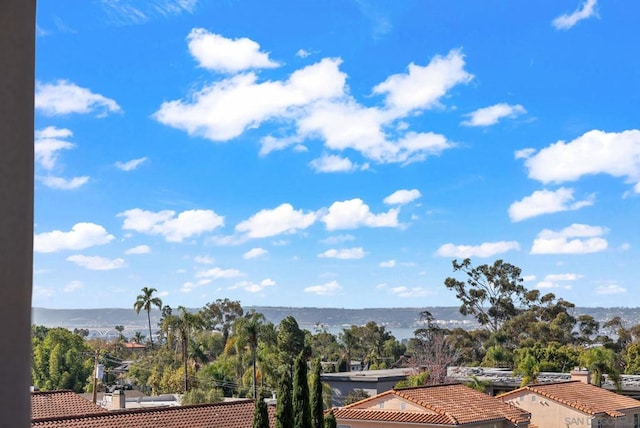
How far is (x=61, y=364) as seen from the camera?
223 feet

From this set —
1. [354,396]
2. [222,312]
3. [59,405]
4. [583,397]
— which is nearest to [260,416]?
[59,405]

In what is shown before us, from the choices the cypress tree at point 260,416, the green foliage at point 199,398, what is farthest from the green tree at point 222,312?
the cypress tree at point 260,416

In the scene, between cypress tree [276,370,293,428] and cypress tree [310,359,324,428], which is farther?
cypress tree [310,359,324,428]

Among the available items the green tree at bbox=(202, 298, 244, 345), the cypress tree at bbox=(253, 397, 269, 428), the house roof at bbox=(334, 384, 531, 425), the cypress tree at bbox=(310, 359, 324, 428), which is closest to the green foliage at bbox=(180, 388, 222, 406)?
the house roof at bbox=(334, 384, 531, 425)

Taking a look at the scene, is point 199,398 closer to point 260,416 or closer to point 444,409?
point 444,409

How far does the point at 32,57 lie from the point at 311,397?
1795 centimetres

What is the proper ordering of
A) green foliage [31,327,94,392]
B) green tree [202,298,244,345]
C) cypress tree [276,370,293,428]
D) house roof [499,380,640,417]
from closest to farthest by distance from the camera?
cypress tree [276,370,293,428] < house roof [499,380,640,417] < green foliage [31,327,94,392] < green tree [202,298,244,345]

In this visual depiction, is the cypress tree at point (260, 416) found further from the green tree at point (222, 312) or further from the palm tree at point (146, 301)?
the green tree at point (222, 312)

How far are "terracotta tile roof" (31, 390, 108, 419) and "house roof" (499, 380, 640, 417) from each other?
14.4 meters

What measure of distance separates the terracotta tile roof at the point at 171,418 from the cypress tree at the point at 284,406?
7.14 feet

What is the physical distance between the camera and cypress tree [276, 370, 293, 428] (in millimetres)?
17906

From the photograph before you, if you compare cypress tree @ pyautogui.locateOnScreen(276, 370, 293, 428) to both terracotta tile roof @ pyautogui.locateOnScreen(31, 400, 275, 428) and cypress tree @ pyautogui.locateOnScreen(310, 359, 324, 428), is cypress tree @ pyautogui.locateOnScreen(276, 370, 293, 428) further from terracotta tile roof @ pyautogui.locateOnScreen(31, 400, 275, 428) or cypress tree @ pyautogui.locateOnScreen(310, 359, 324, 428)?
terracotta tile roof @ pyautogui.locateOnScreen(31, 400, 275, 428)

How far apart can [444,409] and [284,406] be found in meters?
6.29

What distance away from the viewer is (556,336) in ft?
245
